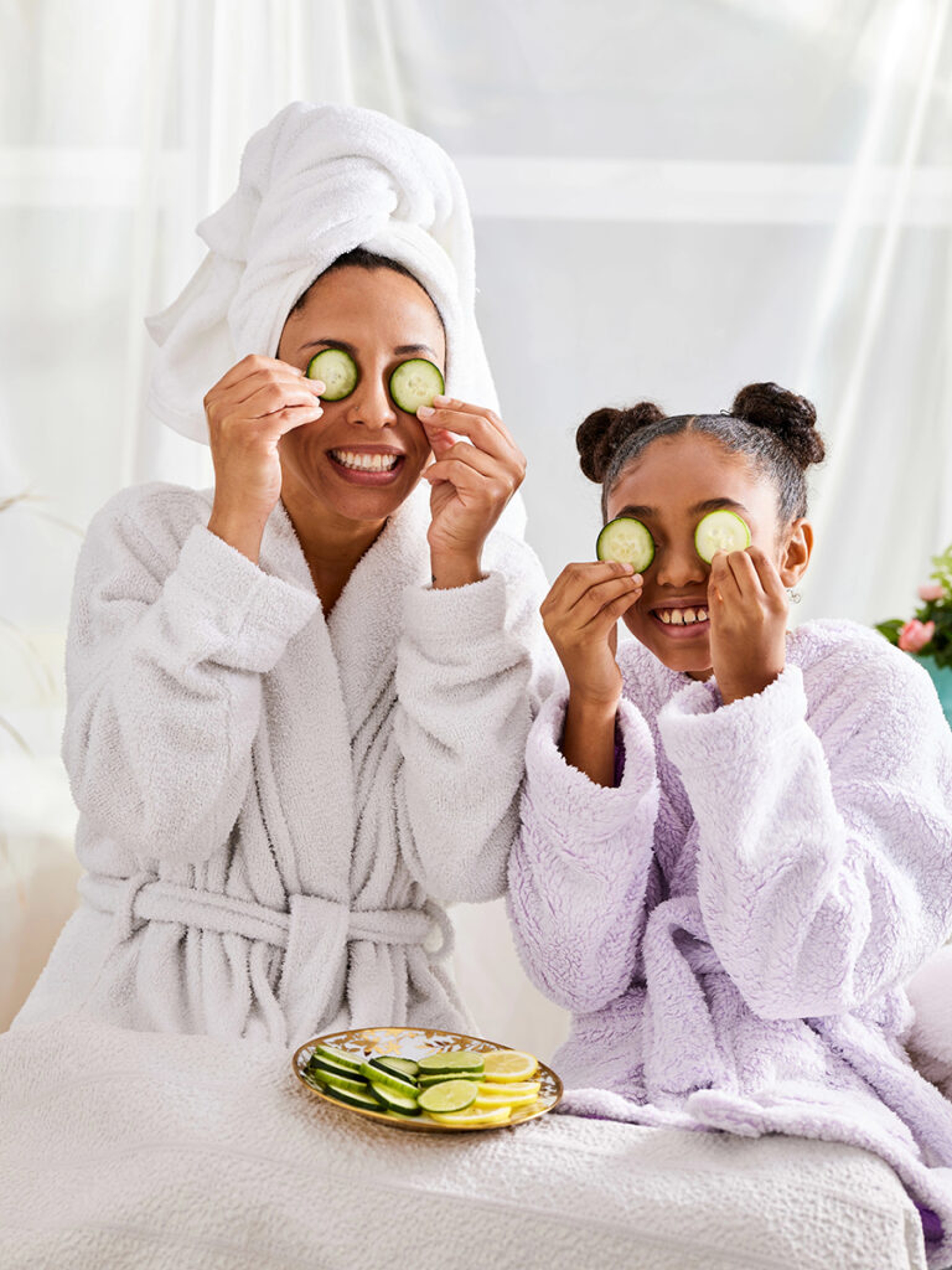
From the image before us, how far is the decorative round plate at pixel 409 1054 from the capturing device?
119cm

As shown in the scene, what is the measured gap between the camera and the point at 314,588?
5.58ft

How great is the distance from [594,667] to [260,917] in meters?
0.48

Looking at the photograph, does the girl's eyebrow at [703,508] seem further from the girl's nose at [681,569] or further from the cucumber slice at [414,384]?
the cucumber slice at [414,384]

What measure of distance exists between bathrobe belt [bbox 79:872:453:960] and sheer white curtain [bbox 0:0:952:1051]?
0.79 meters

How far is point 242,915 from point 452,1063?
0.40 meters

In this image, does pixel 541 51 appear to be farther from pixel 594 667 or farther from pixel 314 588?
pixel 594 667

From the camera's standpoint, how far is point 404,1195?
1.13 metres

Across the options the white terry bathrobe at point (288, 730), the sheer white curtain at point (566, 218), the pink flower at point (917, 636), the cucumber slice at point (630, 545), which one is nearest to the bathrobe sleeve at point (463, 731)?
the white terry bathrobe at point (288, 730)

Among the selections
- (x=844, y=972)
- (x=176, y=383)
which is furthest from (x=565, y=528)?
(x=844, y=972)

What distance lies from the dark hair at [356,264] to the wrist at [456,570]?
335 mm

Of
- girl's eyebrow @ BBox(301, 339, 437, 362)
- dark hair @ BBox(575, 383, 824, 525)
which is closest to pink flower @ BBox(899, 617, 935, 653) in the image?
dark hair @ BBox(575, 383, 824, 525)

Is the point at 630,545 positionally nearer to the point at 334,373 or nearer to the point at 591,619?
the point at 591,619

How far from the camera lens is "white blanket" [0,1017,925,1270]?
42.4 inches

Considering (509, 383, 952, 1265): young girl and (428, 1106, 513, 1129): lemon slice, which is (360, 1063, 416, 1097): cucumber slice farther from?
(509, 383, 952, 1265): young girl
